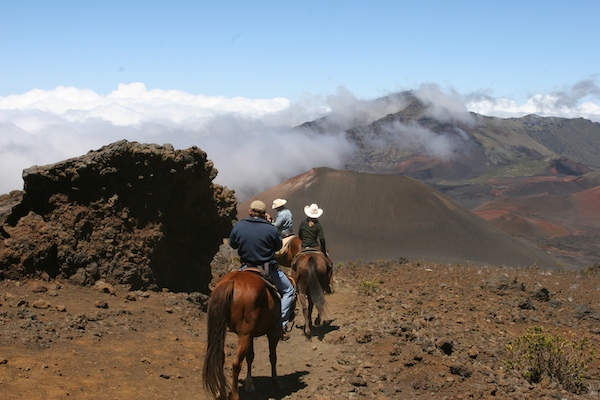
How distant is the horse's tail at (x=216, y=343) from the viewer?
696cm

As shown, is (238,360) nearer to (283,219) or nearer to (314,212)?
(314,212)

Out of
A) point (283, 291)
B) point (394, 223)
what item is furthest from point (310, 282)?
point (394, 223)

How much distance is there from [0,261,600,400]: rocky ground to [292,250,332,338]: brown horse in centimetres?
46

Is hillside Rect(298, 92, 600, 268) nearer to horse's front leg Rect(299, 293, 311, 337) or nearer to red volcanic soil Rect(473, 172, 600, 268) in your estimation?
red volcanic soil Rect(473, 172, 600, 268)

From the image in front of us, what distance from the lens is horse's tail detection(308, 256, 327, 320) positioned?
10789 millimetres

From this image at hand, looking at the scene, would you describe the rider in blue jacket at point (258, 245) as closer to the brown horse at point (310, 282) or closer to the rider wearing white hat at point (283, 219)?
the brown horse at point (310, 282)

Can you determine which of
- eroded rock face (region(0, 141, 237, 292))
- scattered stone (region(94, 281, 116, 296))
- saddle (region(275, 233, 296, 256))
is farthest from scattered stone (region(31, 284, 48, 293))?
saddle (region(275, 233, 296, 256))

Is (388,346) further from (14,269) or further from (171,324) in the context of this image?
(14,269)

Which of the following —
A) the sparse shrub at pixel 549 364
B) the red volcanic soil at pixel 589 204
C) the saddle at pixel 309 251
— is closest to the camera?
the sparse shrub at pixel 549 364

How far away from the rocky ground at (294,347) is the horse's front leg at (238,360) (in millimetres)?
626

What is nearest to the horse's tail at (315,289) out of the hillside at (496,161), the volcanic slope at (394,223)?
the volcanic slope at (394,223)

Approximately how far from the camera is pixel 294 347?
10.5 meters

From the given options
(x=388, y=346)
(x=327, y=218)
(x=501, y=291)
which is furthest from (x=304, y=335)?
(x=327, y=218)

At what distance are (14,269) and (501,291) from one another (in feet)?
33.0
